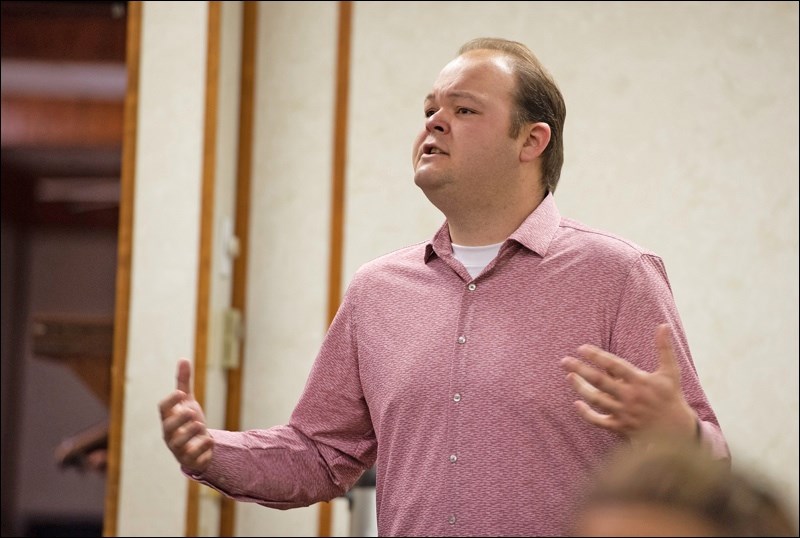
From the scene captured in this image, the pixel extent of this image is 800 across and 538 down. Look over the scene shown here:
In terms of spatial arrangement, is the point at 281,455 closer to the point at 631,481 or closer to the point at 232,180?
the point at 631,481

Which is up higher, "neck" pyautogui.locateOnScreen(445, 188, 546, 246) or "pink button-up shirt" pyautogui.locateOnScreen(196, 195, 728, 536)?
"neck" pyautogui.locateOnScreen(445, 188, 546, 246)

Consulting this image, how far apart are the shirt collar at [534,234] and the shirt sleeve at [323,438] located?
18 cm

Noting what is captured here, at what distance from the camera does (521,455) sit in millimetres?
1518

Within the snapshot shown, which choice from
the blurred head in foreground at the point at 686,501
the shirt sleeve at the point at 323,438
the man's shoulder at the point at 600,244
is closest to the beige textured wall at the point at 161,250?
the shirt sleeve at the point at 323,438

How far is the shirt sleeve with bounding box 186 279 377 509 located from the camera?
1669 millimetres

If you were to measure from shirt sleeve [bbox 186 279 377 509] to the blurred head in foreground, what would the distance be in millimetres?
1043

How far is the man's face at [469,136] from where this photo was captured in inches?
67.3

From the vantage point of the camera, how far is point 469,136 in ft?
5.65

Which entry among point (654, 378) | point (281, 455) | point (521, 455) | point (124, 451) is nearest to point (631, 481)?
point (654, 378)

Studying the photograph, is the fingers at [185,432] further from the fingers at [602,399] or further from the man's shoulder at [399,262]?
the fingers at [602,399]

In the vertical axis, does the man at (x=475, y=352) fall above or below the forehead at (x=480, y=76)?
below

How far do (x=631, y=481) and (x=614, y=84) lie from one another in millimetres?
2723

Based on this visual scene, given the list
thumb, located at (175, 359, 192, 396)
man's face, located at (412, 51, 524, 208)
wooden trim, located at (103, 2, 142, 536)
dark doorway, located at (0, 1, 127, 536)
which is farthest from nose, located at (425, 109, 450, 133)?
dark doorway, located at (0, 1, 127, 536)

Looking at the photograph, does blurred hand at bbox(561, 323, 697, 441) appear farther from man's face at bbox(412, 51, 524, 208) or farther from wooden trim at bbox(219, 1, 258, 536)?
wooden trim at bbox(219, 1, 258, 536)
